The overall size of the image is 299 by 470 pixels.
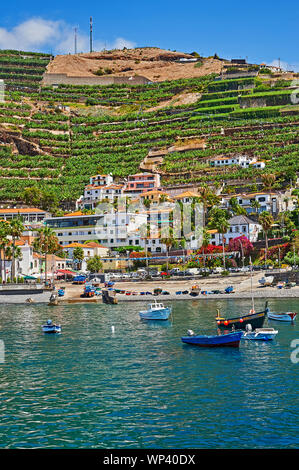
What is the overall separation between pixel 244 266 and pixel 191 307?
35.8 meters

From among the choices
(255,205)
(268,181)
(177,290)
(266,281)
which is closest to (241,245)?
(266,281)

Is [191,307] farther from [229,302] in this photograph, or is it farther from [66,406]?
[66,406]

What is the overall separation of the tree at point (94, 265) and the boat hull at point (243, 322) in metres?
72.6

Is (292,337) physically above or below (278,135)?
below

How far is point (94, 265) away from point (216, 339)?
7929 cm

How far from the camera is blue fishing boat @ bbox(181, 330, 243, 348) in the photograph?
186 ft

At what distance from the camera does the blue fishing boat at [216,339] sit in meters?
56.8

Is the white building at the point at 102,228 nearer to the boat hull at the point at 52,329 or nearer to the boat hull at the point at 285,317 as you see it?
the boat hull at the point at 285,317

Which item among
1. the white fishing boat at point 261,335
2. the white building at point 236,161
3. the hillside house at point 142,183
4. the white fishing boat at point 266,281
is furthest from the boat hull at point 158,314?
the hillside house at point 142,183

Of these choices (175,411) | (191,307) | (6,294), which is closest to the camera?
(175,411)

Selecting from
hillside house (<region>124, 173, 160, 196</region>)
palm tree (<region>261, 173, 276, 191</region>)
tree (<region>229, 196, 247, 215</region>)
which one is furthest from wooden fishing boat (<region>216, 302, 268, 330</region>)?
hillside house (<region>124, 173, 160, 196</region>)

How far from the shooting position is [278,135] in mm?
188625

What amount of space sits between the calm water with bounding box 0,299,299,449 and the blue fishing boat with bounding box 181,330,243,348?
29.4 inches

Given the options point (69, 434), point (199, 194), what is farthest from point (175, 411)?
point (199, 194)
